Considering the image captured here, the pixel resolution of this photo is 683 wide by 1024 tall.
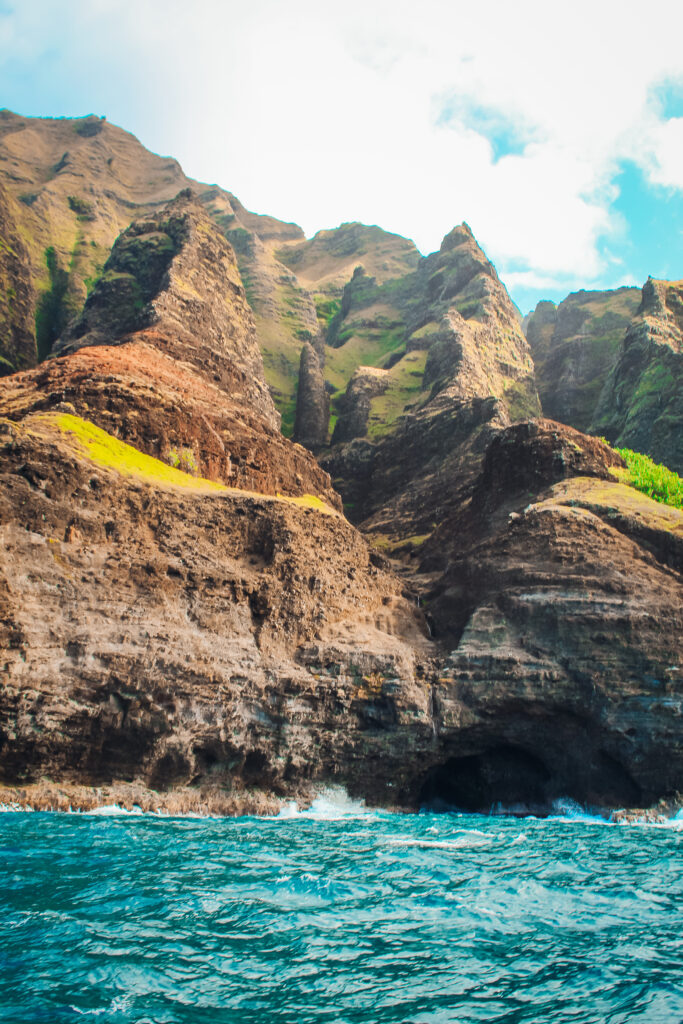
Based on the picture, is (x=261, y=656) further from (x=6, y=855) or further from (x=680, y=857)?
(x=680, y=857)

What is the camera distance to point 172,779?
27.9 meters

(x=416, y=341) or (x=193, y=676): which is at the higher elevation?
(x=416, y=341)

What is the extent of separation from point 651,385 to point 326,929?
7877 centimetres

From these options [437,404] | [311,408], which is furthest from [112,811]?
[311,408]

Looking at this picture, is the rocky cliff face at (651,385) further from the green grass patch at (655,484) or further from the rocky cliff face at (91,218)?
the rocky cliff face at (91,218)

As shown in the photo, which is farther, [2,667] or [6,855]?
[2,667]

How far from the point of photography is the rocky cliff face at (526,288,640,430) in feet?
341

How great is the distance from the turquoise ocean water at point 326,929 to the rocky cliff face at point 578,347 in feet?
281

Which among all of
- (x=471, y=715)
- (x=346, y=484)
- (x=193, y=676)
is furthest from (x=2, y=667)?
(x=346, y=484)

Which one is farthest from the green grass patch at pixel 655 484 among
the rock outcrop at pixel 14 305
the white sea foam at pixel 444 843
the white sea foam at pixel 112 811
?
the rock outcrop at pixel 14 305

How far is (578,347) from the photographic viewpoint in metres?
113

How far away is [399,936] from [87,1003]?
19.0 feet

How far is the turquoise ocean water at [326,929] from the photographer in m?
9.38

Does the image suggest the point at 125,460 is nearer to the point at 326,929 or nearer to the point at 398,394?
the point at 326,929
